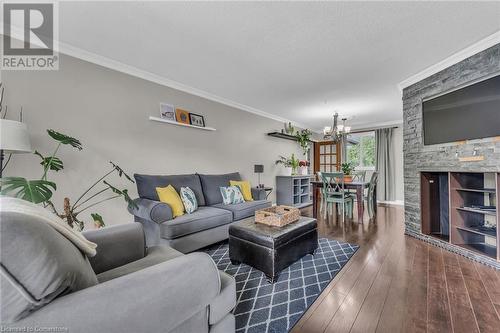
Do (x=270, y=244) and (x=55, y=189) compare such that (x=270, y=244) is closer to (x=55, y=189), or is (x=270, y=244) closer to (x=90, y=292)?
(x=90, y=292)

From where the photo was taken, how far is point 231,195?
10.9 feet

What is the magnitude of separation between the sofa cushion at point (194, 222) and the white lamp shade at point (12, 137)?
1.34 metres

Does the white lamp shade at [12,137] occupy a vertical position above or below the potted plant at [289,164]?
above

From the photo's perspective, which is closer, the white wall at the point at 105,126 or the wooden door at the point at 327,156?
the white wall at the point at 105,126

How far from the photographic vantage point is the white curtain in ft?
19.0

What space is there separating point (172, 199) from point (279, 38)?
86.9 inches

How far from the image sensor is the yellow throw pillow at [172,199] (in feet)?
8.43

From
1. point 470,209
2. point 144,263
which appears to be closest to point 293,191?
point 470,209

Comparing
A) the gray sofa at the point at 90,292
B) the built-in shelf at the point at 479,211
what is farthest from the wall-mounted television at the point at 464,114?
the gray sofa at the point at 90,292

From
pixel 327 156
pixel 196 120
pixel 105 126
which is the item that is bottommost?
pixel 327 156

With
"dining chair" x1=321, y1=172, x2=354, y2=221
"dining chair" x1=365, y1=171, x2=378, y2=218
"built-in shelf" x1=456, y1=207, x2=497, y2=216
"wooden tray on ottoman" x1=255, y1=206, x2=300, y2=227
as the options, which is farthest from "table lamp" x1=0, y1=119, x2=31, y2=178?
"dining chair" x1=365, y1=171, x2=378, y2=218

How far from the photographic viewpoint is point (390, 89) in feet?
11.6

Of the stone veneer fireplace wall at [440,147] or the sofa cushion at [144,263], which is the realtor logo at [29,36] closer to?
the sofa cushion at [144,263]

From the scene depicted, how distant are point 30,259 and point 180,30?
218 cm
